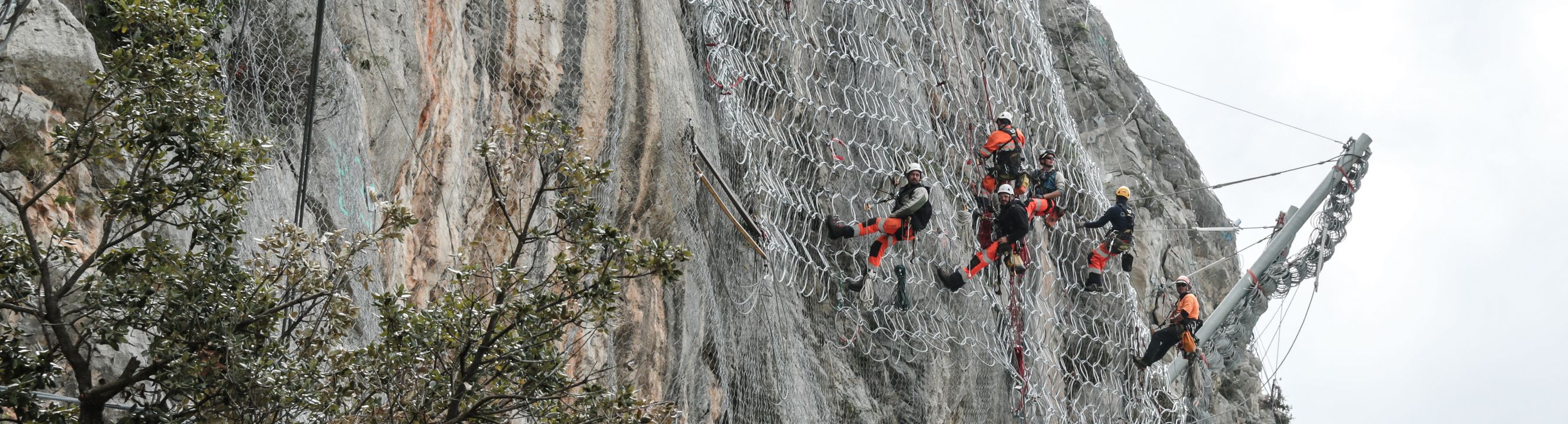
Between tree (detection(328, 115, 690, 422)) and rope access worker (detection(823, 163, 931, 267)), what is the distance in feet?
16.0

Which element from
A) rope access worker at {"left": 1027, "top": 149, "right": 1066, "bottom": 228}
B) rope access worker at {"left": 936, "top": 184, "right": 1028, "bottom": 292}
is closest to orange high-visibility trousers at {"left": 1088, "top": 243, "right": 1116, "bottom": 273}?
rope access worker at {"left": 1027, "top": 149, "right": 1066, "bottom": 228}

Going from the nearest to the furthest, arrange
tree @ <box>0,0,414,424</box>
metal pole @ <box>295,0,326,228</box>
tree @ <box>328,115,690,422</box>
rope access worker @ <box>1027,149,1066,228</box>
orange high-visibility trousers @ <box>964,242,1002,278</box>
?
tree @ <box>0,0,414,424</box>, tree @ <box>328,115,690,422</box>, metal pole @ <box>295,0,326,228</box>, orange high-visibility trousers @ <box>964,242,1002,278</box>, rope access worker @ <box>1027,149,1066,228</box>

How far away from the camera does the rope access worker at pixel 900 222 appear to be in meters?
8.71

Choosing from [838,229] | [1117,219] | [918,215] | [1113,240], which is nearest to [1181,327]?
[1113,240]

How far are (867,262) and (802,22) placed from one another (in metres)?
1.92

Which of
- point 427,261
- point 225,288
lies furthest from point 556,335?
point 427,261

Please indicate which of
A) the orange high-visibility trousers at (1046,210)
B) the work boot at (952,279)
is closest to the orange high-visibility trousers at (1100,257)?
the orange high-visibility trousers at (1046,210)

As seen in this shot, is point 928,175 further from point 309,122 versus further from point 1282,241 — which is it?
point 309,122

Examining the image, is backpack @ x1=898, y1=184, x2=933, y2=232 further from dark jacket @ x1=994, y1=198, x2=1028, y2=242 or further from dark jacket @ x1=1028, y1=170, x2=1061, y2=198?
dark jacket @ x1=1028, y1=170, x2=1061, y2=198

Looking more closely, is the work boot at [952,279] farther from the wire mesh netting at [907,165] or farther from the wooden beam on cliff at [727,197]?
the wooden beam on cliff at [727,197]

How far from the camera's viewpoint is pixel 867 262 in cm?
902

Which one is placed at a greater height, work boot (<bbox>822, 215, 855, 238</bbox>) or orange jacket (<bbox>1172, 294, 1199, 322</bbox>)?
orange jacket (<bbox>1172, 294, 1199, 322</bbox>)

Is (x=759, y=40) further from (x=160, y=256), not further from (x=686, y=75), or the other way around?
(x=160, y=256)

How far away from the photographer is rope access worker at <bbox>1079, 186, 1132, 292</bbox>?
35.2 ft
